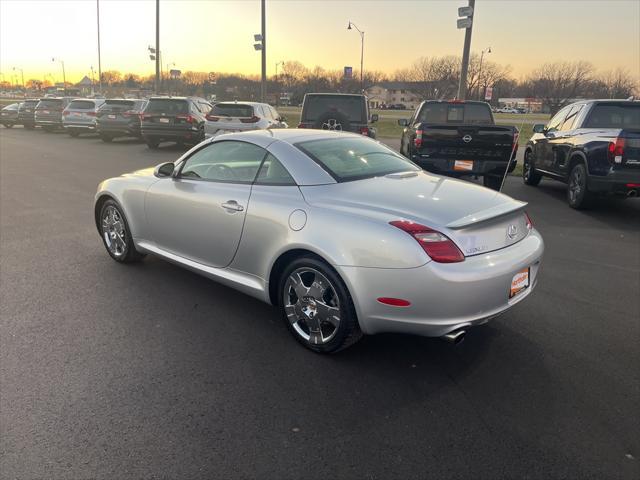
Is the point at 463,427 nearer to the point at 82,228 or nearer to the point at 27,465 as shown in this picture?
the point at 27,465

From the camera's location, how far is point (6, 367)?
10.9 feet

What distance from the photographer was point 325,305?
11.2 feet

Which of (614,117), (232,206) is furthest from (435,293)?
(614,117)

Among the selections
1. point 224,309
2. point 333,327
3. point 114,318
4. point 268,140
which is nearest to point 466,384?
point 333,327

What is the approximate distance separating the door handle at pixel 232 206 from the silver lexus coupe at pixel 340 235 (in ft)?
0.04

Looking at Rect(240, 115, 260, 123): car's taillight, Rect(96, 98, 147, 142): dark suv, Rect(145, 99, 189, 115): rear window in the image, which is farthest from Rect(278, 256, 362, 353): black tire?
Rect(96, 98, 147, 142): dark suv

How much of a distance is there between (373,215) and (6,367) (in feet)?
8.51

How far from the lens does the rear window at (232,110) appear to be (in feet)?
50.2

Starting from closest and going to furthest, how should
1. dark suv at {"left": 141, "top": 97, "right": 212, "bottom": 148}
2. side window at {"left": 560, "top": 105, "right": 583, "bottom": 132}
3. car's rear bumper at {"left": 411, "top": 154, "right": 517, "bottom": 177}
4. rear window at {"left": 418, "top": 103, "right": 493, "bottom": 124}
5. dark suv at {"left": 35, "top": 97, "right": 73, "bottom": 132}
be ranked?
car's rear bumper at {"left": 411, "top": 154, "right": 517, "bottom": 177} < side window at {"left": 560, "top": 105, "right": 583, "bottom": 132} < rear window at {"left": 418, "top": 103, "right": 493, "bottom": 124} < dark suv at {"left": 141, "top": 97, "right": 212, "bottom": 148} < dark suv at {"left": 35, "top": 97, "right": 73, "bottom": 132}

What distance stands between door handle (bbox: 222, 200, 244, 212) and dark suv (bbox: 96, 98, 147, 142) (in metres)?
17.5

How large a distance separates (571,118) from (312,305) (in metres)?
7.90

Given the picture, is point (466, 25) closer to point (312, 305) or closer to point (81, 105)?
point (312, 305)

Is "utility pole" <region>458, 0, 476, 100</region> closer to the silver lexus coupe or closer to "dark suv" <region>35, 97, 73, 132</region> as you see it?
the silver lexus coupe

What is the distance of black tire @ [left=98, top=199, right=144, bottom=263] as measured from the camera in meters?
5.20
